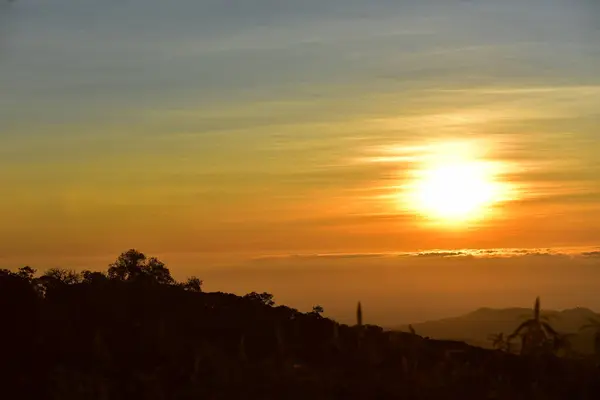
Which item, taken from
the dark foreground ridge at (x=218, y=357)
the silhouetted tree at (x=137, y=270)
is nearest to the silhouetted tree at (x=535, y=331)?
the dark foreground ridge at (x=218, y=357)

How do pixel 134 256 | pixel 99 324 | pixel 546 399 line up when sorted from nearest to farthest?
pixel 546 399
pixel 99 324
pixel 134 256

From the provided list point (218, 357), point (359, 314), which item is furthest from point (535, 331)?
point (218, 357)

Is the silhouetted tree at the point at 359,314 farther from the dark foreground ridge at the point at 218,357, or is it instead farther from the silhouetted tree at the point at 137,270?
the silhouetted tree at the point at 137,270

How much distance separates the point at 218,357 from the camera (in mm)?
31172

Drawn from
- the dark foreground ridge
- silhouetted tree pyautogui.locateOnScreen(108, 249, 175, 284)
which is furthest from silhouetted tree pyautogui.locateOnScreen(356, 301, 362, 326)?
silhouetted tree pyautogui.locateOnScreen(108, 249, 175, 284)

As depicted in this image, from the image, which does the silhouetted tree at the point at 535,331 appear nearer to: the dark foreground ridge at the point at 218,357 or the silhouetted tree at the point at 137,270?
the dark foreground ridge at the point at 218,357

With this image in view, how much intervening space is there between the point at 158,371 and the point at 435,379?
400 inches

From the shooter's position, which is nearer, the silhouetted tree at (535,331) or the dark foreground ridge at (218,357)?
the silhouetted tree at (535,331)

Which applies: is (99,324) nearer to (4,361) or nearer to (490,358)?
(4,361)

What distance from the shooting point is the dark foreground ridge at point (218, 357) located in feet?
88.2

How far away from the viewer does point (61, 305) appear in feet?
142

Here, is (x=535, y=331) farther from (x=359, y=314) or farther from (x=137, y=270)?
(x=137, y=270)

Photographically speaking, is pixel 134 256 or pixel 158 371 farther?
pixel 134 256

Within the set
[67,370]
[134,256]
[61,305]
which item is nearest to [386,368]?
[67,370]
